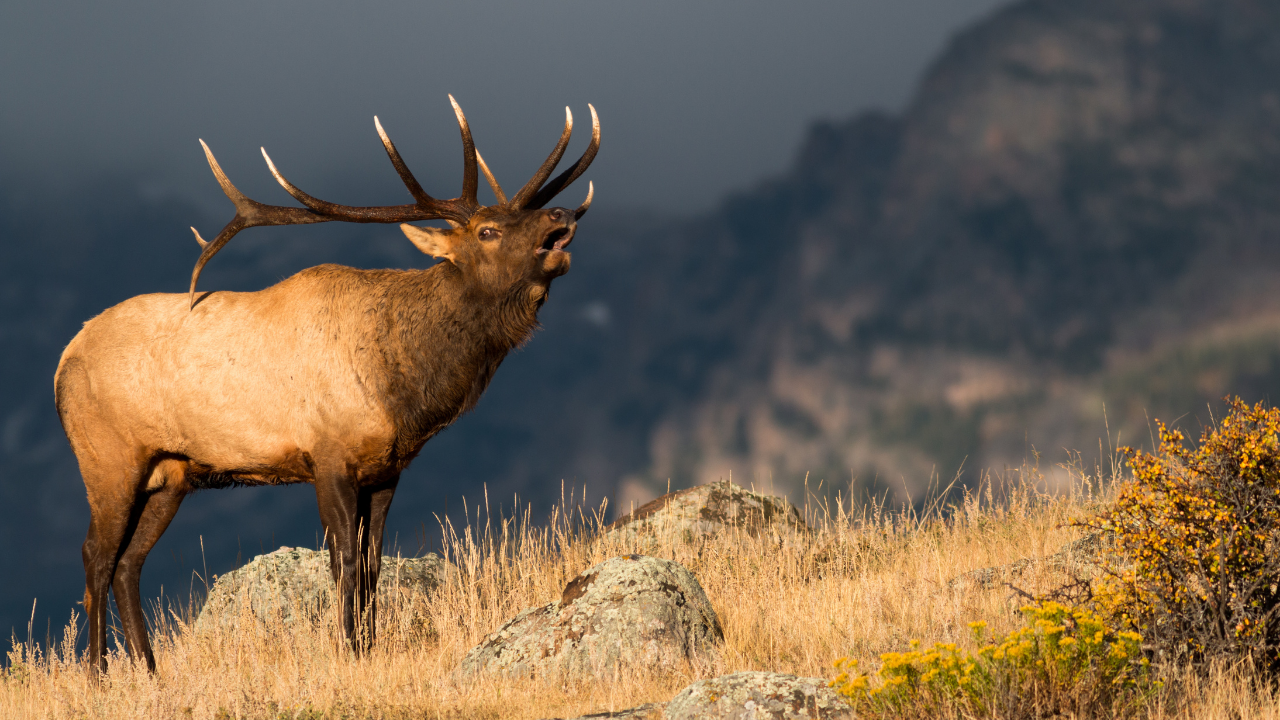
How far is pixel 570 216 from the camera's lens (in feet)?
23.7

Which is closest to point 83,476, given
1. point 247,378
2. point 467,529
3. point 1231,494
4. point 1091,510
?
point 247,378

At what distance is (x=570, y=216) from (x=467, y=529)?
342 centimetres

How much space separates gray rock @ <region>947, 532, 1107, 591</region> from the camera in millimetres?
7312

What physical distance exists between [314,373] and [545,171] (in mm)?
2340

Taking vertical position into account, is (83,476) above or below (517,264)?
below

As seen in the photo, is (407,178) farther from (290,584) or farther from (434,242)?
(290,584)

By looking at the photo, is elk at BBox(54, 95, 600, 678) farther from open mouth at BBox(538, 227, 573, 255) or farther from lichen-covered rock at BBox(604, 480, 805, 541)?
lichen-covered rock at BBox(604, 480, 805, 541)

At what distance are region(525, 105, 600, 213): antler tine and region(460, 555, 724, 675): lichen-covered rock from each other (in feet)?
9.69

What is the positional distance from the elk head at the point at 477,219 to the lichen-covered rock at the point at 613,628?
7.00 ft

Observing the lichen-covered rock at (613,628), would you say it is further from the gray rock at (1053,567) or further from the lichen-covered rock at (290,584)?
the lichen-covered rock at (290,584)

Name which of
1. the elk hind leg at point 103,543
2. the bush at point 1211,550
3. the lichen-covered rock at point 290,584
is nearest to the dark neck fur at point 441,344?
the elk hind leg at point 103,543

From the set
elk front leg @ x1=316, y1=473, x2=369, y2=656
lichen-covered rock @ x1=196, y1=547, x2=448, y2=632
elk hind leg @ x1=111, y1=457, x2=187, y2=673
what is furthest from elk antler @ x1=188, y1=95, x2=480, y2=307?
lichen-covered rock @ x1=196, y1=547, x2=448, y2=632

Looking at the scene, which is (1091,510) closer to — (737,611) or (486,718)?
(737,611)

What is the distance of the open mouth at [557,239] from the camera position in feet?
23.7
